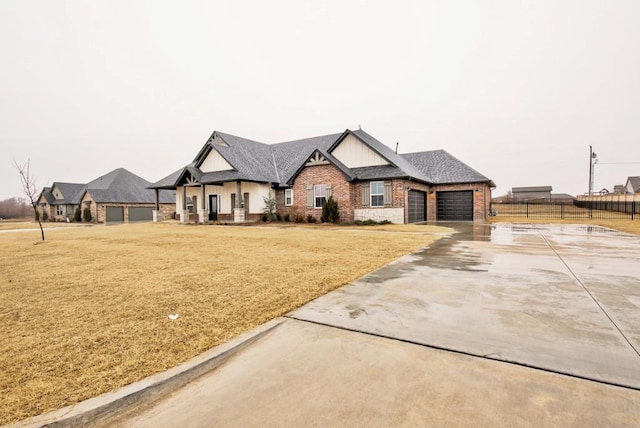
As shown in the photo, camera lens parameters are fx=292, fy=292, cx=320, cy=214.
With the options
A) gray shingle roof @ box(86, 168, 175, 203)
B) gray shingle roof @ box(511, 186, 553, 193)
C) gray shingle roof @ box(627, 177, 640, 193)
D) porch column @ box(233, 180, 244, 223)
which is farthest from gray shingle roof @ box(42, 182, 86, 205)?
gray shingle roof @ box(511, 186, 553, 193)

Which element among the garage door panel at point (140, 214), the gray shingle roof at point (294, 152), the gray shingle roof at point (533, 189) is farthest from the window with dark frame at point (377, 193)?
the gray shingle roof at point (533, 189)

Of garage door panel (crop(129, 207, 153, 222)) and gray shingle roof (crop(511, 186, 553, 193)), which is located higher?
gray shingle roof (crop(511, 186, 553, 193))

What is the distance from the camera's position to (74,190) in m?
45.7

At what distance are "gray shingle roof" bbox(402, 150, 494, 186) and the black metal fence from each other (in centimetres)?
832

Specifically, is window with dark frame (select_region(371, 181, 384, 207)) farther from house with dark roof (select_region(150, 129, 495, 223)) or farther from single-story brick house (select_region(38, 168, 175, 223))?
single-story brick house (select_region(38, 168, 175, 223))

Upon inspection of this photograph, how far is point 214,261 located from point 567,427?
7178 millimetres

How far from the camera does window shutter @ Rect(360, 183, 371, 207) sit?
72.5 ft

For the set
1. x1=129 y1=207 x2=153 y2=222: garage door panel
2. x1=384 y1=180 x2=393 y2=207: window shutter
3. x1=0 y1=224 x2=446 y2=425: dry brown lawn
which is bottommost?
x1=0 y1=224 x2=446 y2=425: dry brown lawn

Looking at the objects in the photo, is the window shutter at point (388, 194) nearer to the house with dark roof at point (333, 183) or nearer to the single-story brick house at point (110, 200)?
the house with dark roof at point (333, 183)

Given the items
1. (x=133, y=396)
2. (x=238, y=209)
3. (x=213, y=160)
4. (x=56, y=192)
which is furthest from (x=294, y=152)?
(x=56, y=192)

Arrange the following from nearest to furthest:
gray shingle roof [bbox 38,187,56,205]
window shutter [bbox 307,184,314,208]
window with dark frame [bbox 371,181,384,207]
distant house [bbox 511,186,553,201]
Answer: window with dark frame [bbox 371,181,384,207], window shutter [bbox 307,184,314,208], gray shingle roof [bbox 38,187,56,205], distant house [bbox 511,186,553,201]

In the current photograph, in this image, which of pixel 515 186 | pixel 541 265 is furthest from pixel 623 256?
pixel 515 186

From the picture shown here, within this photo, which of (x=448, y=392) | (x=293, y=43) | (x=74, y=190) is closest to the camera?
(x=448, y=392)

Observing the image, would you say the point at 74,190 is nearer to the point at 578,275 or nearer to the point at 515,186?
the point at 578,275
